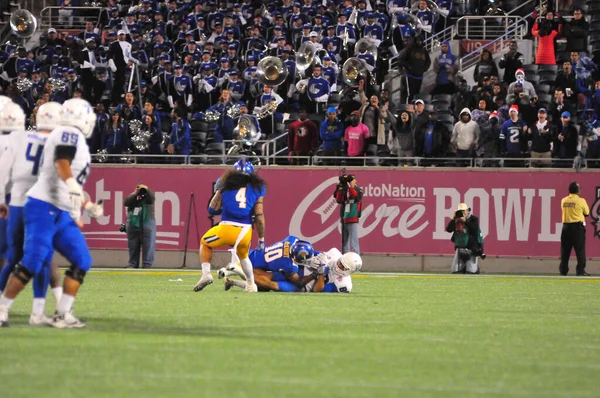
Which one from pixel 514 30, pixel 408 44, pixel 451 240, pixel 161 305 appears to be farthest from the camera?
pixel 514 30

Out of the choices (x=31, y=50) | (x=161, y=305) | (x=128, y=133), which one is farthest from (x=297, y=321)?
(x=31, y=50)

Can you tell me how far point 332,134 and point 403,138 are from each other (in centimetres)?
153

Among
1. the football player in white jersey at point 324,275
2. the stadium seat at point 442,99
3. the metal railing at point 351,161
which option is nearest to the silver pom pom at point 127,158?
the metal railing at point 351,161

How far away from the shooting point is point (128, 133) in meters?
27.7

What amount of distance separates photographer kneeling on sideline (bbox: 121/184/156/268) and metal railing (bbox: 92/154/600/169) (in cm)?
120

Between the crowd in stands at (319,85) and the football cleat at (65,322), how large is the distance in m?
15.8

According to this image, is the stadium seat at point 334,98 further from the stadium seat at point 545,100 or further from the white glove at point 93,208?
the white glove at point 93,208

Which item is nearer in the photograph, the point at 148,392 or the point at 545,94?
the point at 148,392

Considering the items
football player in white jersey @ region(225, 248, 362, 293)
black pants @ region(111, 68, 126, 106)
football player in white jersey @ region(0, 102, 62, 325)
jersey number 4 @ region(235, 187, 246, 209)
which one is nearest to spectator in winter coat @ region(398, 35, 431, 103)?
black pants @ region(111, 68, 126, 106)

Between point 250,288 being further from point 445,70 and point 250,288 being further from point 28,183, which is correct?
point 445,70

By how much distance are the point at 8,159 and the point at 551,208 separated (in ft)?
56.7

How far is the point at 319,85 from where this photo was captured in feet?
91.2

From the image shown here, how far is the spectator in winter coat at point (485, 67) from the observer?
1115 inches

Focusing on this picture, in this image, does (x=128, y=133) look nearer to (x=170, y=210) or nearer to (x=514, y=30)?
(x=170, y=210)
